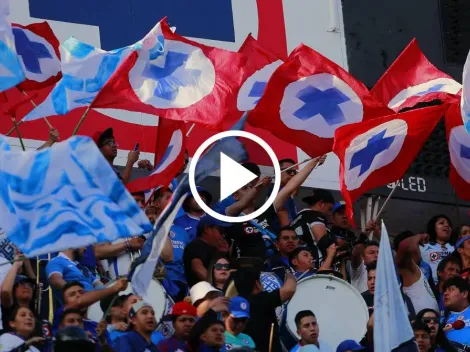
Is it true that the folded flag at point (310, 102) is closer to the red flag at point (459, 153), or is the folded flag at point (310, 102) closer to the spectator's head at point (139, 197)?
the red flag at point (459, 153)

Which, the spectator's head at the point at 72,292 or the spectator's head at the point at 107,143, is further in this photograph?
the spectator's head at the point at 107,143

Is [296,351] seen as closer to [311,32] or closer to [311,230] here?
[311,230]

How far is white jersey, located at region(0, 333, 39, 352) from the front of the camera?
1238cm

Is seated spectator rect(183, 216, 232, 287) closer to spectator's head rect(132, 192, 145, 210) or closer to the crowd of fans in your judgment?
the crowd of fans

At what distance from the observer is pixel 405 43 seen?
63.1ft

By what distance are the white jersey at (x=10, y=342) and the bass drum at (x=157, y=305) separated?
4.26ft

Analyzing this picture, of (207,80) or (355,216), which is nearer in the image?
(207,80)

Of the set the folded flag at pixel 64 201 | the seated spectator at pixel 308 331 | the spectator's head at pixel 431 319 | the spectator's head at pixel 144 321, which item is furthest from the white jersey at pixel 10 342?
the spectator's head at pixel 431 319

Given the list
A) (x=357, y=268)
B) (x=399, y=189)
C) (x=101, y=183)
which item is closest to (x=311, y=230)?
(x=357, y=268)

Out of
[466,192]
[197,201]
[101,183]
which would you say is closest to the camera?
[101,183]

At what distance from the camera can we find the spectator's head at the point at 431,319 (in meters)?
14.9

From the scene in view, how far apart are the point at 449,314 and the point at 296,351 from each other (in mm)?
1929

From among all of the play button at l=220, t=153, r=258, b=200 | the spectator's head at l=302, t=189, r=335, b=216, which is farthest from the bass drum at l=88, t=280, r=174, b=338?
the spectator's head at l=302, t=189, r=335, b=216

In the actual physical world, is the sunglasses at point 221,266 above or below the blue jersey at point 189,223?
below
